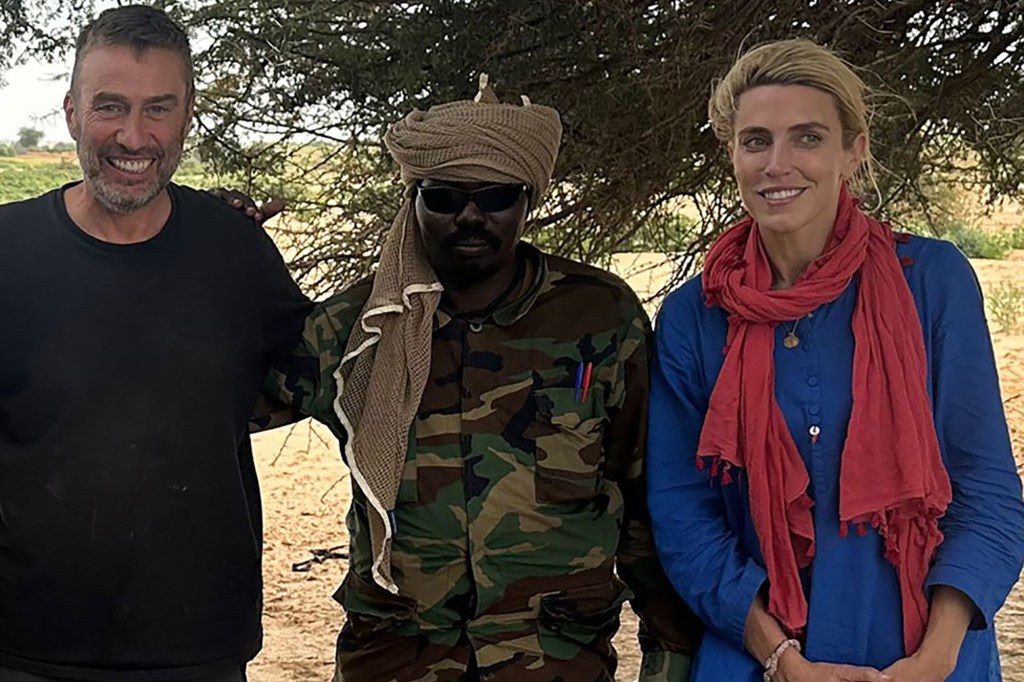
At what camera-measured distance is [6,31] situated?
13.7ft

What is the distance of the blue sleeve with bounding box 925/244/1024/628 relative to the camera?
2.52m

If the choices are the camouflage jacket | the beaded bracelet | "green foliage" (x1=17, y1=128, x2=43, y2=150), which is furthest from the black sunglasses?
"green foliage" (x1=17, y1=128, x2=43, y2=150)

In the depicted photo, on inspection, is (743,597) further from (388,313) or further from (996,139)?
(996,139)

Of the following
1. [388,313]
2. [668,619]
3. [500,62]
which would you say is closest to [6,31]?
[500,62]

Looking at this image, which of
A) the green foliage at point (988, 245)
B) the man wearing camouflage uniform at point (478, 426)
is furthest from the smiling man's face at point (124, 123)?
the green foliage at point (988, 245)

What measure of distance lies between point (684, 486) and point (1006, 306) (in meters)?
13.3

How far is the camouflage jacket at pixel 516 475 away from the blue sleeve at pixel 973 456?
0.60 meters

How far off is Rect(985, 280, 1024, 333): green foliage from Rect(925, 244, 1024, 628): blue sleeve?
494 inches

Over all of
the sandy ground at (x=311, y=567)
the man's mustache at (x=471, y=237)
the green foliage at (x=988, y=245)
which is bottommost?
the sandy ground at (x=311, y=567)

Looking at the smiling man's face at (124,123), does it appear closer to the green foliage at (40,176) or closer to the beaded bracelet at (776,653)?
the beaded bracelet at (776,653)

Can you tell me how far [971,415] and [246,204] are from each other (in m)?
1.53

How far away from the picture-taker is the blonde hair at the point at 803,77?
2596mm

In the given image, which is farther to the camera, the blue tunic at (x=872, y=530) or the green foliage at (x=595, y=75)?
the green foliage at (x=595, y=75)

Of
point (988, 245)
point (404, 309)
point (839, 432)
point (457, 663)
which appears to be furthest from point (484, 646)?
point (988, 245)
